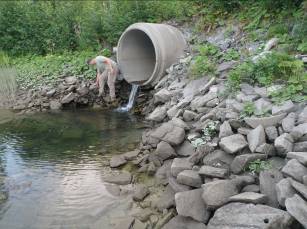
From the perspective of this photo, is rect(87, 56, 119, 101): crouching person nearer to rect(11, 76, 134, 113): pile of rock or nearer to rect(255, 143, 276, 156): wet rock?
rect(11, 76, 134, 113): pile of rock

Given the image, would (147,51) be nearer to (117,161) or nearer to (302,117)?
(117,161)

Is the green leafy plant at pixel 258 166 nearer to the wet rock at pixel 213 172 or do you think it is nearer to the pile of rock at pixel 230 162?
the pile of rock at pixel 230 162

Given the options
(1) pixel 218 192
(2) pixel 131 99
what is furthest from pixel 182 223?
(2) pixel 131 99

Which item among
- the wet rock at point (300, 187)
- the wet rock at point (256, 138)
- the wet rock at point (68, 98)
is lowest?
the wet rock at point (68, 98)

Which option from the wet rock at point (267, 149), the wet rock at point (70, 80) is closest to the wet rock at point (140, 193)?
the wet rock at point (267, 149)

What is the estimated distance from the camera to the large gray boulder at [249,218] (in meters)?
3.17

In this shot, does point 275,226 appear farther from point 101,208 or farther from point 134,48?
point 134,48

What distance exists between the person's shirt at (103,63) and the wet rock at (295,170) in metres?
6.21

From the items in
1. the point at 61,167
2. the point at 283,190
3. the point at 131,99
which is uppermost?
the point at 283,190

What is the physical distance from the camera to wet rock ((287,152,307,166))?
3.66 m

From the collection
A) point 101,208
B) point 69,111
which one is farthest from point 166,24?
point 101,208

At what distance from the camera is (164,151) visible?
5289mm

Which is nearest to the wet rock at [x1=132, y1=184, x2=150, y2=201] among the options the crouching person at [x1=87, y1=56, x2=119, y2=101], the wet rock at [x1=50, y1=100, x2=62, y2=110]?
the crouching person at [x1=87, y1=56, x2=119, y2=101]

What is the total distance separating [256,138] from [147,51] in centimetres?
634
